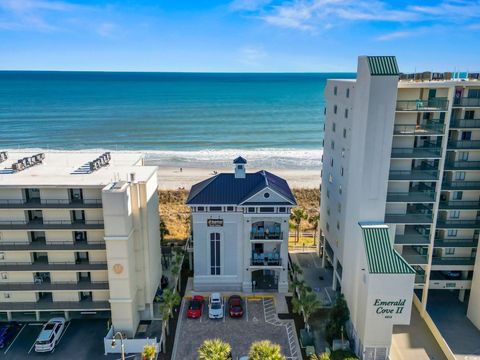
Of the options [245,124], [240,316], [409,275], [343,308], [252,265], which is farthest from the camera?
[245,124]

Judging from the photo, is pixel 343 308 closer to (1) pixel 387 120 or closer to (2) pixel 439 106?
(1) pixel 387 120

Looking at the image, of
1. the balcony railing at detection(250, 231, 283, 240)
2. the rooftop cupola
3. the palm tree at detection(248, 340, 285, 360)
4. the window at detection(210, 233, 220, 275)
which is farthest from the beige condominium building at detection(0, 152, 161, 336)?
the palm tree at detection(248, 340, 285, 360)

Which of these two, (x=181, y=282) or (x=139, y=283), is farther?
(x=181, y=282)

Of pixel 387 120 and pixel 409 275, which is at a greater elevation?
pixel 387 120

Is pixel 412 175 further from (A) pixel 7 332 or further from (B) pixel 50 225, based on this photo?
(A) pixel 7 332

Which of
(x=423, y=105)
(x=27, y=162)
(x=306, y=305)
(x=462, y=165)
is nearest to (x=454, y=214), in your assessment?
(x=462, y=165)

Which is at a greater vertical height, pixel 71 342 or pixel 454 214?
pixel 454 214

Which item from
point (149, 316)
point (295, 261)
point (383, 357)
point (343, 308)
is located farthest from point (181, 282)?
point (383, 357)
